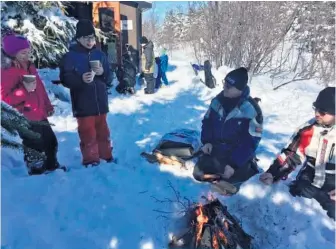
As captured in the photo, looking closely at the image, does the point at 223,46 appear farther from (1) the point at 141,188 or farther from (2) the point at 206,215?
(2) the point at 206,215

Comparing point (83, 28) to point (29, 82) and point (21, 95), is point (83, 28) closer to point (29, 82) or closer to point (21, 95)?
point (29, 82)

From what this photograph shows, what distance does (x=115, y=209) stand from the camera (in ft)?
10.6

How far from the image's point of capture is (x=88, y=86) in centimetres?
427

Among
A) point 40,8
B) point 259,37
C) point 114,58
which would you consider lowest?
point 114,58

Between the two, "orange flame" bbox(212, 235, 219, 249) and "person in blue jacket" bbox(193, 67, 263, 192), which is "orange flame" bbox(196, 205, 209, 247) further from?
"person in blue jacket" bbox(193, 67, 263, 192)

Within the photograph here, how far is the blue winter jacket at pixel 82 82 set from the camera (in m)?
4.09

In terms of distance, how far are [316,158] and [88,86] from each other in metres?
2.97

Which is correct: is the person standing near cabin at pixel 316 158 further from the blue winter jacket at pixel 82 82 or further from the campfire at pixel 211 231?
the blue winter jacket at pixel 82 82

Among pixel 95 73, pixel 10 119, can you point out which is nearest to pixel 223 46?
pixel 95 73

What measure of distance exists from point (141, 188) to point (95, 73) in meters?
1.69

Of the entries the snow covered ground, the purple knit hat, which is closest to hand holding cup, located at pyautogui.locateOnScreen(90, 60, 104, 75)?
the purple knit hat

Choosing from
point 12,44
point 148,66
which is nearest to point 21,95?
point 12,44

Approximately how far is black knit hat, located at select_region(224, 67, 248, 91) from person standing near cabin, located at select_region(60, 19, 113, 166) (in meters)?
1.77

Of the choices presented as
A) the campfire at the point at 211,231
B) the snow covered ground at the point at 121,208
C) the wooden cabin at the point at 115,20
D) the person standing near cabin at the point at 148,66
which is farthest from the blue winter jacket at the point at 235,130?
the wooden cabin at the point at 115,20
